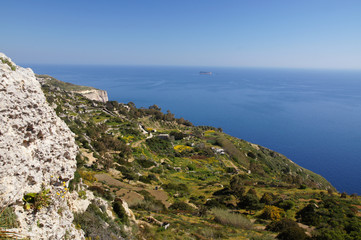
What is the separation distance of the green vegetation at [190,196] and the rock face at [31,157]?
191 cm

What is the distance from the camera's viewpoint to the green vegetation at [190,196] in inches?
577

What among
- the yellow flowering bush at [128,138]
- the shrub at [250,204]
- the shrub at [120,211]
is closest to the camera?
the shrub at [120,211]

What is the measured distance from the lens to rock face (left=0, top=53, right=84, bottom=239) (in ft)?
18.3

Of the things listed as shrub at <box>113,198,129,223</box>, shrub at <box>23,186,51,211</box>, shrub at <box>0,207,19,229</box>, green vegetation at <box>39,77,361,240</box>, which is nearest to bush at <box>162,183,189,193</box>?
green vegetation at <box>39,77,361,240</box>

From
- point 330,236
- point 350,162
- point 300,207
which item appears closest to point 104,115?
point 300,207

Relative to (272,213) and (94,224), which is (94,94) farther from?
(94,224)

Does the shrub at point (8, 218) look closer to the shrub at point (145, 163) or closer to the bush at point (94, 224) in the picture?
the bush at point (94, 224)

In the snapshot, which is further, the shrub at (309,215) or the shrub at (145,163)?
the shrub at (145,163)

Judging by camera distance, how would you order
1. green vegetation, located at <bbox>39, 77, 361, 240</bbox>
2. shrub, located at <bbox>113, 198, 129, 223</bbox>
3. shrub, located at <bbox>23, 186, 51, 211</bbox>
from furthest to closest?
green vegetation, located at <bbox>39, 77, 361, 240</bbox>
shrub, located at <bbox>113, 198, 129, 223</bbox>
shrub, located at <bbox>23, 186, 51, 211</bbox>

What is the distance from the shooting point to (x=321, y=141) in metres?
92.1

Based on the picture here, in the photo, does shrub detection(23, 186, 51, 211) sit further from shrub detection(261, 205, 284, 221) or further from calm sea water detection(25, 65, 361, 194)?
calm sea water detection(25, 65, 361, 194)

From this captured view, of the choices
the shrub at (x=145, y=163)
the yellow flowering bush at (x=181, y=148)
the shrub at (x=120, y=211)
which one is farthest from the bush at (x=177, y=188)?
the yellow flowering bush at (x=181, y=148)

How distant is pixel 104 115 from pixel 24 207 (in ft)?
189

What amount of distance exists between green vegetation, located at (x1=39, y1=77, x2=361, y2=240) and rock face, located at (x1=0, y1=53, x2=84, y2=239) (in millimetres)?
1910
